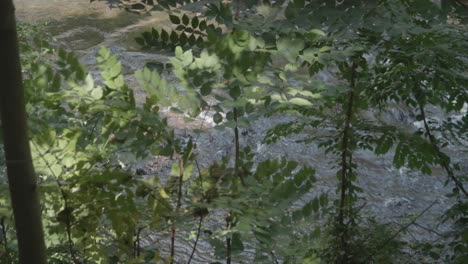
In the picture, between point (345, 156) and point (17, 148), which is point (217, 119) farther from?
point (345, 156)

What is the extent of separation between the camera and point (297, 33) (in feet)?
4.28

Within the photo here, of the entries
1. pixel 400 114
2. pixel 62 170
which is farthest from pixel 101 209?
pixel 400 114

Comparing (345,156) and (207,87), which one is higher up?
(207,87)

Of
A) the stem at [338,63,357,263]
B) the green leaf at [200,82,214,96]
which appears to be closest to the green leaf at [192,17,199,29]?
the green leaf at [200,82,214,96]

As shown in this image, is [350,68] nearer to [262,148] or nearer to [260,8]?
[260,8]

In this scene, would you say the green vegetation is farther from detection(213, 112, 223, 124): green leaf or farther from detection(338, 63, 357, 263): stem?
detection(338, 63, 357, 263): stem

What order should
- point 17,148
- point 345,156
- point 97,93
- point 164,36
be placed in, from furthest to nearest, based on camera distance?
1. point 345,156
2. point 164,36
3. point 97,93
4. point 17,148

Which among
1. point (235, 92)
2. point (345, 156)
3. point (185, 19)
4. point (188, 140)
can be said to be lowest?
point (345, 156)

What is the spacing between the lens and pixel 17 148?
89 cm

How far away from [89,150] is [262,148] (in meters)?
4.56

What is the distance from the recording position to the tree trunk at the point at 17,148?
2.78 feet

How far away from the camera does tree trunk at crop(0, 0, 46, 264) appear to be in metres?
0.85

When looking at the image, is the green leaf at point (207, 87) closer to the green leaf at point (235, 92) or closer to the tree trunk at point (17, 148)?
the green leaf at point (235, 92)

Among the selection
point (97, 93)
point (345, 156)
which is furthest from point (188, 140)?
point (345, 156)
